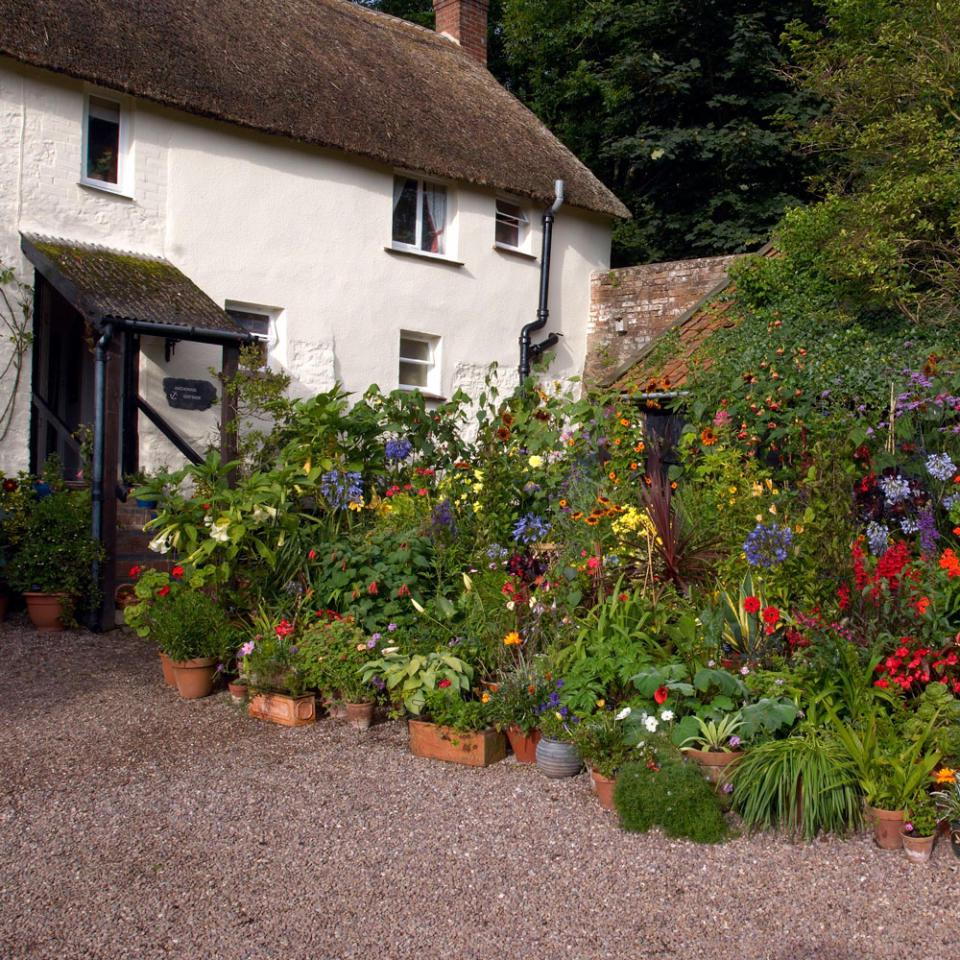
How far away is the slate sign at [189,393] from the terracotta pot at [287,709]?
5.16m

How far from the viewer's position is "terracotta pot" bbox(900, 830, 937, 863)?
3.40m

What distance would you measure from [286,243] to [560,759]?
796 cm

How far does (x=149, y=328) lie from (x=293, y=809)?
16.0 feet

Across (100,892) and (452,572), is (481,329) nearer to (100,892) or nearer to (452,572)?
(452,572)

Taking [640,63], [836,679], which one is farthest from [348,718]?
[640,63]

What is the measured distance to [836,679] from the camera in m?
3.95

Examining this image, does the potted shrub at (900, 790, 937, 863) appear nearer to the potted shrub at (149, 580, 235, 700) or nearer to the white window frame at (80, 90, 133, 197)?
the potted shrub at (149, 580, 235, 700)

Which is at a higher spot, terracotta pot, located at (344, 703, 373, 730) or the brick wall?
the brick wall

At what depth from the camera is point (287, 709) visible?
5125 millimetres

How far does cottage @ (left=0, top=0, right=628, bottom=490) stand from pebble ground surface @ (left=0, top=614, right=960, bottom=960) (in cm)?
378

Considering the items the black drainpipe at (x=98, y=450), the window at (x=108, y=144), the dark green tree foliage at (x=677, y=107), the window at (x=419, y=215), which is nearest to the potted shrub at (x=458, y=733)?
the black drainpipe at (x=98, y=450)

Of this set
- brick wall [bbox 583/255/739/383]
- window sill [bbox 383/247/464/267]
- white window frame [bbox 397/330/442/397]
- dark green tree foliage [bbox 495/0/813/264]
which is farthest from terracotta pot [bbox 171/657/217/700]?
dark green tree foliage [bbox 495/0/813/264]

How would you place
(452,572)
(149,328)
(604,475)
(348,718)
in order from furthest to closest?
(149,328), (604,475), (452,572), (348,718)

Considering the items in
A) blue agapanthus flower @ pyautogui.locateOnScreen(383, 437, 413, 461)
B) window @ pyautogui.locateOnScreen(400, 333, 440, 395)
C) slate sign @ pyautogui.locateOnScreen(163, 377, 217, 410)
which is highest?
window @ pyautogui.locateOnScreen(400, 333, 440, 395)
